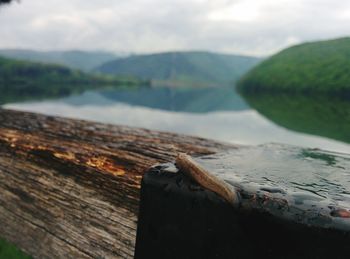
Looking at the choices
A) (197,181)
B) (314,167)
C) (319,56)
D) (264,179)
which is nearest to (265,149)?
(314,167)

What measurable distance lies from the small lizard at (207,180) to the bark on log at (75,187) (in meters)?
1.54

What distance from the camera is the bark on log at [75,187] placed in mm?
3805

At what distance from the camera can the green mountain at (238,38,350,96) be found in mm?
97931

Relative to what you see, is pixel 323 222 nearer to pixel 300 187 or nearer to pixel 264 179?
pixel 300 187

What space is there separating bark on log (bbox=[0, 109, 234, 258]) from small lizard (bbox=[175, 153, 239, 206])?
60.7 inches

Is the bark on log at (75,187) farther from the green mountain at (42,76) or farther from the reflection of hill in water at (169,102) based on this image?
the green mountain at (42,76)

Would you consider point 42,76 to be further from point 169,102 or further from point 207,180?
point 207,180

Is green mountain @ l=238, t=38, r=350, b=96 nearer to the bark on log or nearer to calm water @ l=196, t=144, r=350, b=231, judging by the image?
the bark on log

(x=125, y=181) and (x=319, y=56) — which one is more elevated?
(x=319, y=56)

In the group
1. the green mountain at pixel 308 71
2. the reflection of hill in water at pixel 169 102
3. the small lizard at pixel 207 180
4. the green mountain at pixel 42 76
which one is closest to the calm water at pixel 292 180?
the small lizard at pixel 207 180

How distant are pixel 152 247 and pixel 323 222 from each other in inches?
42.9

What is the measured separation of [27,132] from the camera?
20.0ft

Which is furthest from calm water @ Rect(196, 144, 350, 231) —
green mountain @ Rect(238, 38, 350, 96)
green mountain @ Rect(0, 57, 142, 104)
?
green mountain @ Rect(0, 57, 142, 104)

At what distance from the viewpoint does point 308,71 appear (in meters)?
118
